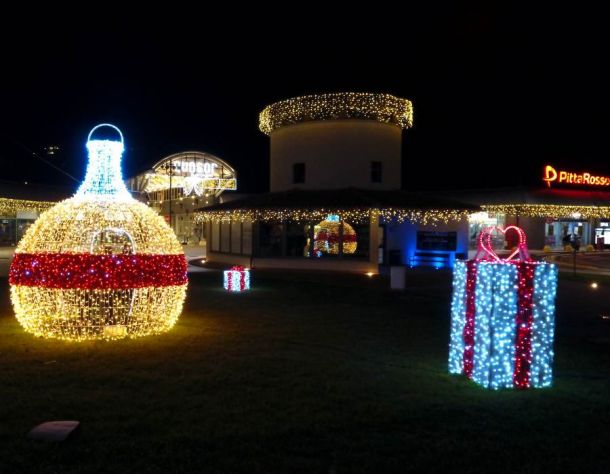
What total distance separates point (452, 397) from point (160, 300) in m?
5.12

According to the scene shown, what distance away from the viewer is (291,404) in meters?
6.73

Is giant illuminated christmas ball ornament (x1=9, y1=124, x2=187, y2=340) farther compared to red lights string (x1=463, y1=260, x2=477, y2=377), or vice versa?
giant illuminated christmas ball ornament (x1=9, y1=124, x2=187, y2=340)

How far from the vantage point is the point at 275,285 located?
19.9m

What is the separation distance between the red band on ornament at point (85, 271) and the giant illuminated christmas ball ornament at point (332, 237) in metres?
17.0

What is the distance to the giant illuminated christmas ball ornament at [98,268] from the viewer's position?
9.52 meters

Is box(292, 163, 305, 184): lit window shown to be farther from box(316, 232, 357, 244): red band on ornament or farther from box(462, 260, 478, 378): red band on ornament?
box(462, 260, 478, 378): red band on ornament

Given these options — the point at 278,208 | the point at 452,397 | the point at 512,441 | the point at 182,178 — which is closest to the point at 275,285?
the point at 278,208

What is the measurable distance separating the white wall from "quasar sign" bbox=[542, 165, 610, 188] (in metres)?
16.3

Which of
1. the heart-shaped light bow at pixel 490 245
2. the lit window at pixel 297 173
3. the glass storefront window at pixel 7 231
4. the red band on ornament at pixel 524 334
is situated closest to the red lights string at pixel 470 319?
the heart-shaped light bow at pixel 490 245

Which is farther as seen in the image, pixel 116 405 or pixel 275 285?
pixel 275 285

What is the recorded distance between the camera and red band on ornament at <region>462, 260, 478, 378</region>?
782cm

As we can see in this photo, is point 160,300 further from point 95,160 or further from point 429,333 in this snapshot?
point 429,333

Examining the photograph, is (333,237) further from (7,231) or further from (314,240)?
(7,231)

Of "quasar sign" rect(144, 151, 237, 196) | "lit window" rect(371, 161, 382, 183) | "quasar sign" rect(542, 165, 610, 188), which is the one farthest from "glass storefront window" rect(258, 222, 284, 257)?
"quasar sign" rect(144, 151, 237, 196)
